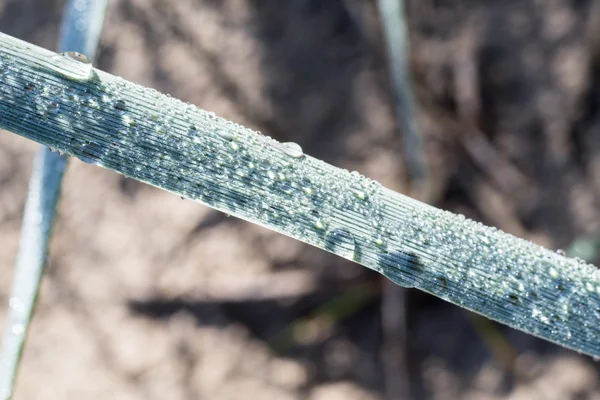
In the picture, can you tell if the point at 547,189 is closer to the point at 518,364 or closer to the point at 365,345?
the point at 518,364

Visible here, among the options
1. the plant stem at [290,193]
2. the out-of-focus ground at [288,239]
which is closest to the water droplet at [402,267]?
the plant stem at [290,193]

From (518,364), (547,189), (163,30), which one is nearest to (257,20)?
(163,30)

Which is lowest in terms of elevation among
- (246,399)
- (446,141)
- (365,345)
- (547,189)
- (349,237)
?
(349,237)

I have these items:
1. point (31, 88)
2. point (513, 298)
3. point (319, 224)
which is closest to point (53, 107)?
point (31, 88)

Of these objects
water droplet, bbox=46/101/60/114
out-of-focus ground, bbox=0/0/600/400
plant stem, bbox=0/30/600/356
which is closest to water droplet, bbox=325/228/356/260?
plant stem, bbox=0/30/600/356

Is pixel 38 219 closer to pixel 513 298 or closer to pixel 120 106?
pixel 120 106

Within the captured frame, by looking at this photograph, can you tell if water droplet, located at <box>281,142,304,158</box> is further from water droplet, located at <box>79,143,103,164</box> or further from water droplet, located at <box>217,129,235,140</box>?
water droplet, located at <box>79,143,103,164</box>

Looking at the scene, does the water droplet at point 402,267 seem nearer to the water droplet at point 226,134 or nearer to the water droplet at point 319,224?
the water droplet at point 319,224
